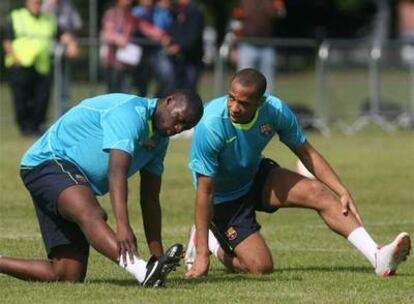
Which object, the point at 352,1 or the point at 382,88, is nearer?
the point at 382,88

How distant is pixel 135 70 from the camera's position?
2317 centimetres

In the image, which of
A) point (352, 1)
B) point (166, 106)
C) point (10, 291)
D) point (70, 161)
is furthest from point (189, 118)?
point (352, 1)

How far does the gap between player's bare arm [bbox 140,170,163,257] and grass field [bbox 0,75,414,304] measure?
0.99ft

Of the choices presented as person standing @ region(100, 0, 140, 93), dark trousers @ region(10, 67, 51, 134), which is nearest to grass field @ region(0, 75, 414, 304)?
dark trousers @ region(10, 67, 51, 134)

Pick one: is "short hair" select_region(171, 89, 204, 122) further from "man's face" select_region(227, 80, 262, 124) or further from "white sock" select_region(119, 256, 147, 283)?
"white sock" select_region(119, 256, 147, 283)

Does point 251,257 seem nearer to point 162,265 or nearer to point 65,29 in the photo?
point 162,265

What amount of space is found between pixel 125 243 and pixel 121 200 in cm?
26

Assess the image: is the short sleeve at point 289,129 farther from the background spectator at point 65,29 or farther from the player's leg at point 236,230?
the background spectator at point 65,29

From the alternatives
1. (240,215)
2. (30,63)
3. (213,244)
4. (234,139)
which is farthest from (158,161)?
(30,63)

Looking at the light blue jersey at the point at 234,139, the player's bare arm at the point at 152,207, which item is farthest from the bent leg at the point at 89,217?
the light blue jersey at the point at 234,139

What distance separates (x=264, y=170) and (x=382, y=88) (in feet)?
49.0

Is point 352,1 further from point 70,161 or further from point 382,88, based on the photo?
point 70,161

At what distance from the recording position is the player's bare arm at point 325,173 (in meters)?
9.66

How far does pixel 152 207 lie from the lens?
930 cm
